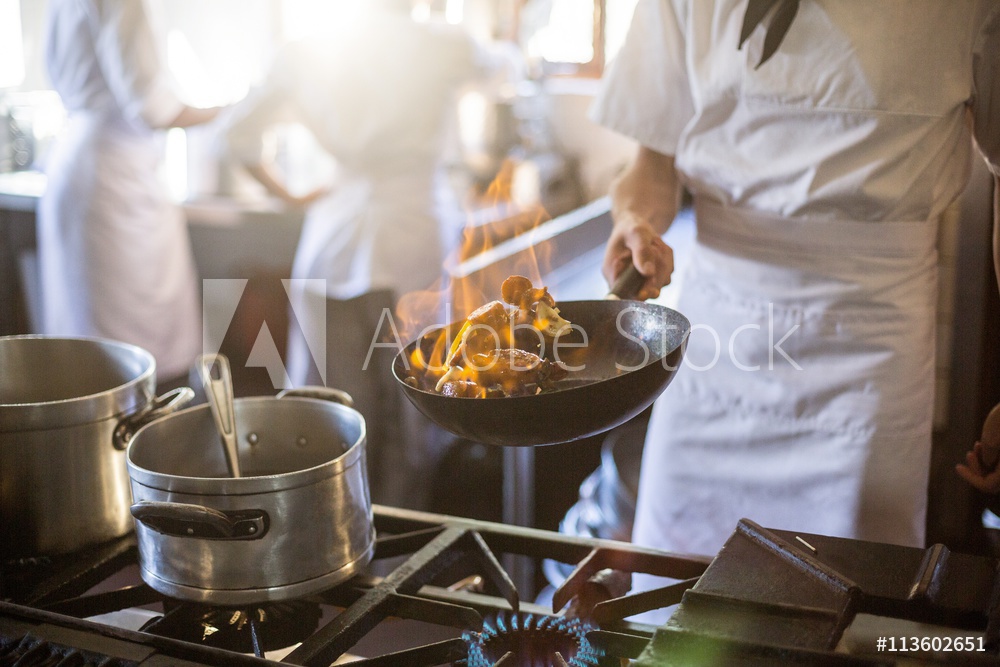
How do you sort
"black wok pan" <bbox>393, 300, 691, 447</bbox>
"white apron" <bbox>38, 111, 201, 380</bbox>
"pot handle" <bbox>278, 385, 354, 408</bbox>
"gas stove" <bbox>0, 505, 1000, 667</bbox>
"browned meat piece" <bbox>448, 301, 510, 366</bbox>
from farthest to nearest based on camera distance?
"white apron" <bbox>38, 111, 201, 380</bbox>
"pot handle" <bbox>278, 385, 354, 408</bbox>
"browned meat piece" <bbox>448, 301, 510, 366</bbox>
"black wok pan" <bbox>393, 300, 691, 447</bbox>
"gas stove" <bbox>0, 505, 1000, 667</bbox>

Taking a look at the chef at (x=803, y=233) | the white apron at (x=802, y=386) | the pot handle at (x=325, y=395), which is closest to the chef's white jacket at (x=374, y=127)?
the chef at (x=803, y=233)

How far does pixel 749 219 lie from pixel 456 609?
2.51ft

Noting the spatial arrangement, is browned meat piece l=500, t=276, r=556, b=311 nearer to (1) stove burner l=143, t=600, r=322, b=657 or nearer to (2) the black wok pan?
(2) the black wok pan

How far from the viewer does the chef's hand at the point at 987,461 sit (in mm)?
1062

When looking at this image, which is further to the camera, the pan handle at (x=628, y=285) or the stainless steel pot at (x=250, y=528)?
the pan handle at (x=628, y=285)

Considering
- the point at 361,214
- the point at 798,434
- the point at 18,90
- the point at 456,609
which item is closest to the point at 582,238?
the point at 361,214

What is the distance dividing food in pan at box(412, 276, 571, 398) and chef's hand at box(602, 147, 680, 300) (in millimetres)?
182

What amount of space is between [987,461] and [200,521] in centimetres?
92

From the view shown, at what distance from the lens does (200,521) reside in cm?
77

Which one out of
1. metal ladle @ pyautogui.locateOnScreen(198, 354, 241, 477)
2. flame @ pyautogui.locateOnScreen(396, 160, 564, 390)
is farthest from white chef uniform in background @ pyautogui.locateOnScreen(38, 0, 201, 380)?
metal ladle @ pyautogui.locateOnScreen(198, 354, 241, 477)

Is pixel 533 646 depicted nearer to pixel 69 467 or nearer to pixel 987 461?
pixel 69 467

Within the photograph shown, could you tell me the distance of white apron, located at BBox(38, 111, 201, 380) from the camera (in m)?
3.20

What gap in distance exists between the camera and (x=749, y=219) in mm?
1316

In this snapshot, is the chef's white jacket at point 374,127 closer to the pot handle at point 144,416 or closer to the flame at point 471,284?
the flame at point 471,284
